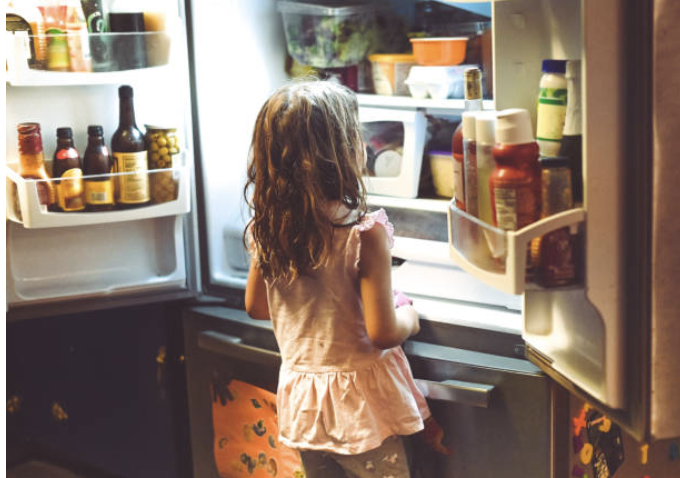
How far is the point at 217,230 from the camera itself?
93.1 inches

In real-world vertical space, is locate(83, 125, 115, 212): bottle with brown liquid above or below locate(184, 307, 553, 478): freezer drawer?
above

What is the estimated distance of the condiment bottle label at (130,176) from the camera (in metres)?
2.09

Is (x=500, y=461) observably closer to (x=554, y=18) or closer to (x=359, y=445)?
(x=359, y=445)

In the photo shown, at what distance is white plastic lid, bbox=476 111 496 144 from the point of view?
1.40 m

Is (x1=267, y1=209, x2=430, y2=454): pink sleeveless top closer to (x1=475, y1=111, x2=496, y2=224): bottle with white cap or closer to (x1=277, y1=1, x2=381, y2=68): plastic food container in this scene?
(x1=475, y1=111, x2=496, y2=224): bottle with white cap

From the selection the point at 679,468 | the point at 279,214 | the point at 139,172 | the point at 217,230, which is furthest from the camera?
the point at 217,230

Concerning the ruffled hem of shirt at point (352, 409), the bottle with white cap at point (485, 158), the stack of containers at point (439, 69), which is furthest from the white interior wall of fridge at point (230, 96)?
the bottle with white cap at point (485, 158)

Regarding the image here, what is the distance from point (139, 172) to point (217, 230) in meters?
0.34

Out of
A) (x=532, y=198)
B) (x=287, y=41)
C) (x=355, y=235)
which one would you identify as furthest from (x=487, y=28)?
(x=532, y=198)

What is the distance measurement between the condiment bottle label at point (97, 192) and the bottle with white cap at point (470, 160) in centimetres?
95

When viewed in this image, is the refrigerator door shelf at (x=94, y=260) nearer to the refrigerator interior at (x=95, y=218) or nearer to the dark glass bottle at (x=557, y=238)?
the refrigerator interior at (x=95, y=218)

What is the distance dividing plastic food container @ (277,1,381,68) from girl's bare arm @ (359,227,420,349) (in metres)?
0.83

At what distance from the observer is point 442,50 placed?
7.22 feet

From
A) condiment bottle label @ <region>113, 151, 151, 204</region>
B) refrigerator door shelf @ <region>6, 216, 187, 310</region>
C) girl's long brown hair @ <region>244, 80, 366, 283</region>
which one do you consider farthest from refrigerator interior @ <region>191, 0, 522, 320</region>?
girl's long brown hair @ <region>244, 80, 366, 283</region>
